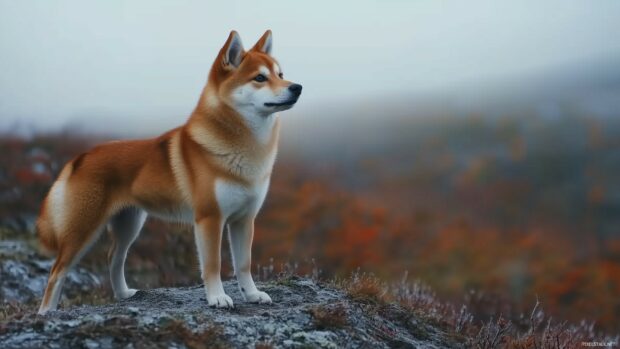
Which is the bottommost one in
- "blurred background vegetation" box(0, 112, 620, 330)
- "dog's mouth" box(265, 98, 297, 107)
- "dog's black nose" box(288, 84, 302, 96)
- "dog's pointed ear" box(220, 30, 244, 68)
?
"blurred background vegetation" box(0, 112, 620, 330)

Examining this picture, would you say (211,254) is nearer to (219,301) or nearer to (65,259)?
(219,301)

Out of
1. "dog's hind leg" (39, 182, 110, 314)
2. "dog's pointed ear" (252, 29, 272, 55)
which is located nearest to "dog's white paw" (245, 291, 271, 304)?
"dog's hind leg" (39, 182, 110, 314)

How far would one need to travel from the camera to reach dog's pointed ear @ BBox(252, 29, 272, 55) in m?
8.04

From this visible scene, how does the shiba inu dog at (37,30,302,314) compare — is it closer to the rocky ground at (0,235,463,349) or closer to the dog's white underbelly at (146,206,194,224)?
the dog's white underbelly at (146,206,194,224)

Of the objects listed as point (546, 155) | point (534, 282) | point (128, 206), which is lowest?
point (534, 282)

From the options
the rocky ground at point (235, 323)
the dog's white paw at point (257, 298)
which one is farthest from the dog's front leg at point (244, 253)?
the rocky ground at point (235, 323)

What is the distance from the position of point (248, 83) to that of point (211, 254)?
1655 millimetres

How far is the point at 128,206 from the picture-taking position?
815cm

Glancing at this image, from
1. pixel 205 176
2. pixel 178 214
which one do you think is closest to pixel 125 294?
pixel 178 214

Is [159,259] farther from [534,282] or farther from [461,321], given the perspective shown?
[534,282]

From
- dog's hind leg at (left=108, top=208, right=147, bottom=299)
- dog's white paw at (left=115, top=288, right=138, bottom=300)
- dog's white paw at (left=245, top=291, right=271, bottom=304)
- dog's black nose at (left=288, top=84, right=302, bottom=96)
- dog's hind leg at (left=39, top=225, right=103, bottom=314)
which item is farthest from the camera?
dog's white paw at (left=115, top=288, right=138, bottom=300)

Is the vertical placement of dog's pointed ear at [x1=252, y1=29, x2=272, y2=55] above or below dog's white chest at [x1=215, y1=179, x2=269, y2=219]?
above

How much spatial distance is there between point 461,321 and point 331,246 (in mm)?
15909

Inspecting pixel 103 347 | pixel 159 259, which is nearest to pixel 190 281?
pixel 159 259
